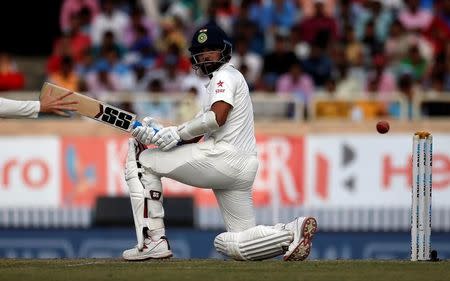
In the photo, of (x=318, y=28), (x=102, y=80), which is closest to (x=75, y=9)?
(x=102, y=80)

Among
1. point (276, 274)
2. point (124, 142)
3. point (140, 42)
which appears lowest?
point (276, 274)

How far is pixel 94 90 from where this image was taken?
17.6 metres

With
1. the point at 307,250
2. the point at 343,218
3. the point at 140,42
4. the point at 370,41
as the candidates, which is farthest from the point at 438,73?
the point at 307,250

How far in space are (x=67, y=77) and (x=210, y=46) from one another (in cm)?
741

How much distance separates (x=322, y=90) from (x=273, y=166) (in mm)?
1534

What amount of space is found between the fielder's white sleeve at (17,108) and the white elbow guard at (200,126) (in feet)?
3.69

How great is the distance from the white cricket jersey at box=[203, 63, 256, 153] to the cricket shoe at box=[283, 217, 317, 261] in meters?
0.64

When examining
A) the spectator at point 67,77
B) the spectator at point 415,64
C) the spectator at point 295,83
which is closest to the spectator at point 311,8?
the spectator at point 415,64

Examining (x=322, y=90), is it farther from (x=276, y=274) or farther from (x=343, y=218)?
(x=276, y=274)

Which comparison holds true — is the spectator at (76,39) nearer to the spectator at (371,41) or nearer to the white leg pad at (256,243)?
the spectator at (371,41)

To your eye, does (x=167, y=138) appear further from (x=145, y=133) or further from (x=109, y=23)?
(x=109, y=23)

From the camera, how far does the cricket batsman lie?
10.3 metres

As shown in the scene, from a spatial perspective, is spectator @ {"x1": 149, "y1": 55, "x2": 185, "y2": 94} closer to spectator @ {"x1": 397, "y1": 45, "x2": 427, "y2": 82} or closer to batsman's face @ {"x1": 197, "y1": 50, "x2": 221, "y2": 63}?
spectator @ {"x1": 397, "y1": 45, "x2": 427, "y2": 82}

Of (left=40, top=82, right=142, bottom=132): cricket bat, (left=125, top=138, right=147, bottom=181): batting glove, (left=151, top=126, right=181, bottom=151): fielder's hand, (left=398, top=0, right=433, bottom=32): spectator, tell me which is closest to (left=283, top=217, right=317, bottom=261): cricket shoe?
(left=151, top=126, right=181, bottom=151): fielder's hand
